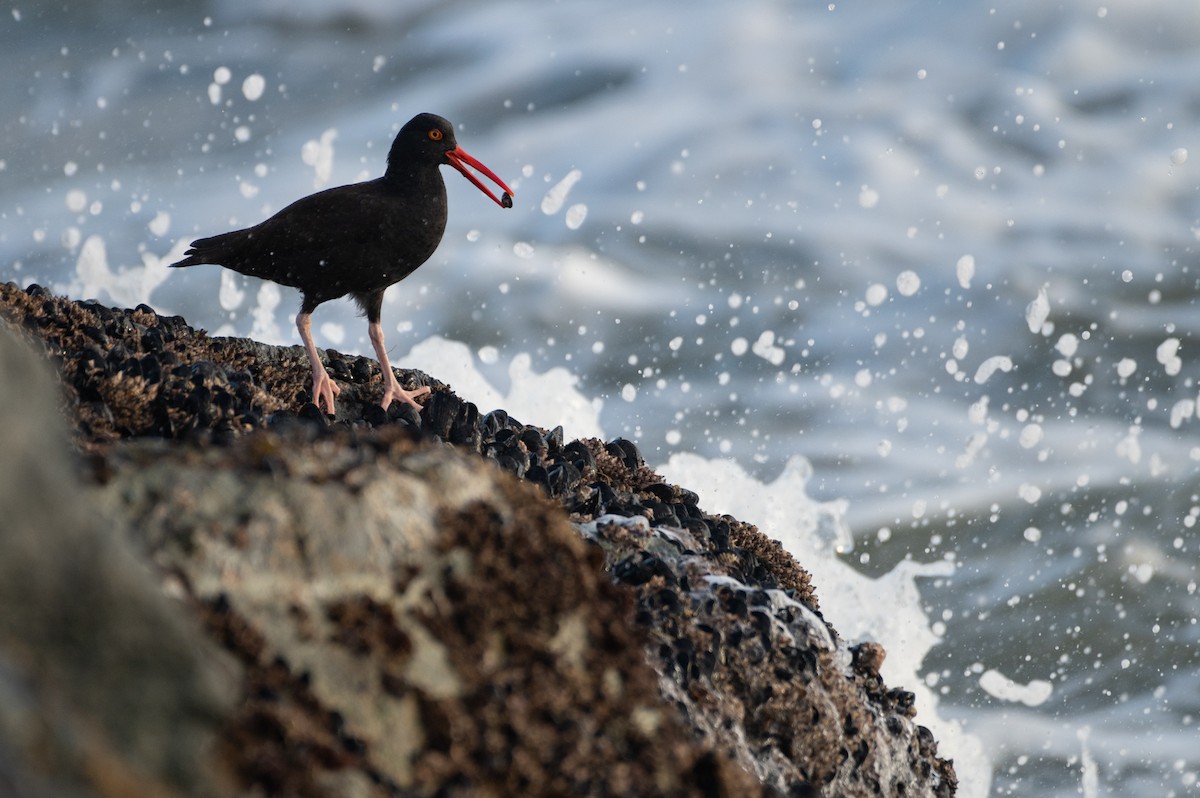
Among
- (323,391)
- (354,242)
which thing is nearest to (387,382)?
(323,391)

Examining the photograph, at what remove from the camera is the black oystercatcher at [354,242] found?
9.75 m

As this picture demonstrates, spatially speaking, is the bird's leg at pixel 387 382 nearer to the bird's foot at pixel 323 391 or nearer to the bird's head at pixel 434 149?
the bird's foot at pixel 323 391

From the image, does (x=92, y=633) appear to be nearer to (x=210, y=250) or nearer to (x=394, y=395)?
(x=394, y=395)

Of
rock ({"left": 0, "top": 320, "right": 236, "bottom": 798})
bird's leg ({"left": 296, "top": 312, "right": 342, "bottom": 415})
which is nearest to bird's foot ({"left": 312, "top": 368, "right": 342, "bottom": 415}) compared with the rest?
bird's leg ({"left": 296, "top": 312, "right": 342, "bottom": 415})

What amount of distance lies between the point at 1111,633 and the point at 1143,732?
9.04 ft

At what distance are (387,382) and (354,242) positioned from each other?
139 cm

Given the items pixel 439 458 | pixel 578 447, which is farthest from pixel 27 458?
pixel 578 447

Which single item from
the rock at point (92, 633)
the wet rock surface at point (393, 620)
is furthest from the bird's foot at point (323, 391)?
the rock at point (92, 633)

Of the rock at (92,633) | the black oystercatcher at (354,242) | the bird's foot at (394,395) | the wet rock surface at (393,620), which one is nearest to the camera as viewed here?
the rock at (92,633)

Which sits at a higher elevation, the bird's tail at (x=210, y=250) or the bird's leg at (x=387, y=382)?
the bird's tail at (x=210, y=250)

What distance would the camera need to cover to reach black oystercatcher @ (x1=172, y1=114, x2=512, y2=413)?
975cm

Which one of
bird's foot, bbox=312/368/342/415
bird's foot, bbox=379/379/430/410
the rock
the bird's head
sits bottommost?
the rock

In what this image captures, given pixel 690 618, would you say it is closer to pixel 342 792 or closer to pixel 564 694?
pixel 564 694

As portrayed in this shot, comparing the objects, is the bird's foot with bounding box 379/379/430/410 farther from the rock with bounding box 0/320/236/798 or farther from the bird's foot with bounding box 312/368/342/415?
the rock with bounding box 0/320/236/798
